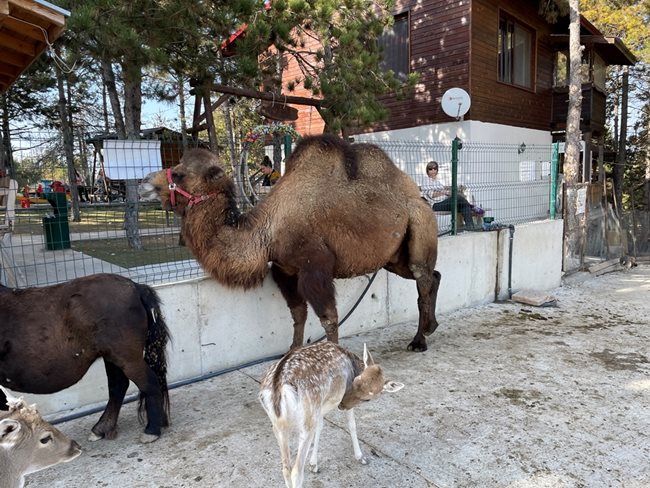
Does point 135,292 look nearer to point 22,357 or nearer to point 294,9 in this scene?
point 22,357

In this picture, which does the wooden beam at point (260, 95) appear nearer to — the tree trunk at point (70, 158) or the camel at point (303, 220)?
the tree trunk at point (70, 158)

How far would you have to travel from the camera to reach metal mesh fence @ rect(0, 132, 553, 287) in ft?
15.1

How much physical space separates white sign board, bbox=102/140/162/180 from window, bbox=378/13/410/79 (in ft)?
37.0

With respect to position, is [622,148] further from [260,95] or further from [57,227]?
[57,227]

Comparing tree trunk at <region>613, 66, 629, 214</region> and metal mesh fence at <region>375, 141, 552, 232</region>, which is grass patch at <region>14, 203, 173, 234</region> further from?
tree trunk at <region>613, 66, 629, 214</region>

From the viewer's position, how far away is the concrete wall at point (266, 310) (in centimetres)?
435

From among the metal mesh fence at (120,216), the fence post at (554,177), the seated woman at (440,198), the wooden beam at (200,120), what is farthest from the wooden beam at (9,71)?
the fence post at (554,177)

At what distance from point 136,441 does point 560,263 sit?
24.8ft

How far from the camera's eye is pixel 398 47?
583 inches

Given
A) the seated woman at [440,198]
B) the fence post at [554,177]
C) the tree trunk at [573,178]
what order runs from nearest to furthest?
1. the seated woman at [440,198]
2. the fence post at [554,177]
3. the tree trunk at [573,178]

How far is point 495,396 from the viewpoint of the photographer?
4.03 metres

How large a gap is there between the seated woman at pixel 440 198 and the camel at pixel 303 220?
2.47 m

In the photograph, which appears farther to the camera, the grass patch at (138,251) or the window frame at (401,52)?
the window frame at (401,52)

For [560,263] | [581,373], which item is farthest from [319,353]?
[560,263]
